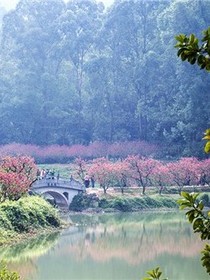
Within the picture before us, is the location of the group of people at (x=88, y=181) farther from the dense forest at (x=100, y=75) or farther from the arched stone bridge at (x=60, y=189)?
the dense forest at (x=100, y=75)

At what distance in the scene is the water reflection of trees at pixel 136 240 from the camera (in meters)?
21.1

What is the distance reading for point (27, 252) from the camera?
20.0 metres

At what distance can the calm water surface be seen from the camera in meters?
17.4

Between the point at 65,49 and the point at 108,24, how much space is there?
4.24m

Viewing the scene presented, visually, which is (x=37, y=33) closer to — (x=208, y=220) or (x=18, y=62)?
(x=18, y=62)

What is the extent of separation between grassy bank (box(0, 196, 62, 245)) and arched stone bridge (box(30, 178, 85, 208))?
802 cm

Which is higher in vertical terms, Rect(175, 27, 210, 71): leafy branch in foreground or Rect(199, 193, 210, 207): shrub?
Rect(199, 193, 210, 207): shrub

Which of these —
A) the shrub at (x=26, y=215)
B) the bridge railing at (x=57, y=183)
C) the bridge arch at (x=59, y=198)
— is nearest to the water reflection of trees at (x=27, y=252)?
the shrub at (x=26, y=215)

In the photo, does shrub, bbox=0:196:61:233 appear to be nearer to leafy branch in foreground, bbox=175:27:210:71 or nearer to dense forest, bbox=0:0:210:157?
leafy branch in foreground, bbox=175:27:210:71

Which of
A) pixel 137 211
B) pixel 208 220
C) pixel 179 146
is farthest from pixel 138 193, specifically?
pixel 208 220

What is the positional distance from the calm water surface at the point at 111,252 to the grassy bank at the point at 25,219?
560 millimetres

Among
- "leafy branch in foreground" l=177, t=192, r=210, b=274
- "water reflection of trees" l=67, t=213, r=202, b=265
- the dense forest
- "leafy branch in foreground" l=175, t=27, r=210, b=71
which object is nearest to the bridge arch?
"water reflection of trees" l=67, t=213, r=202, b=265

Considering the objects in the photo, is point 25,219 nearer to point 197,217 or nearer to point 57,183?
point 57,183

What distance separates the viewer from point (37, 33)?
2162 inches
